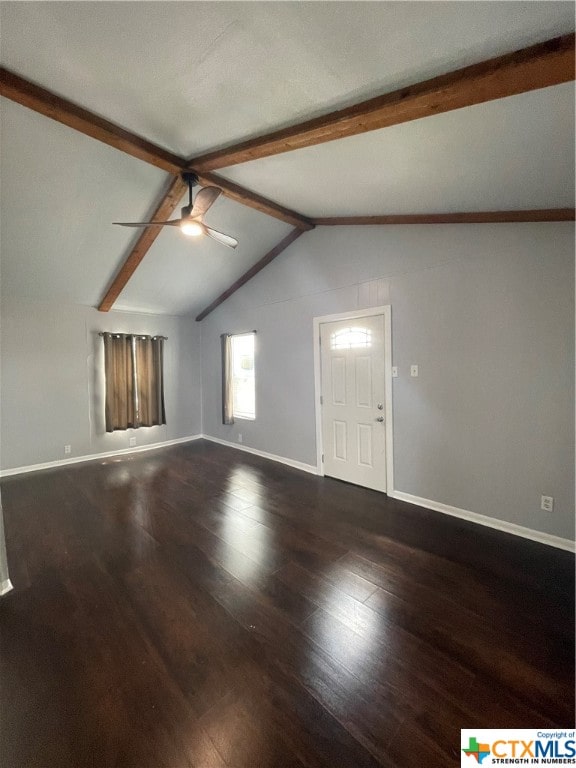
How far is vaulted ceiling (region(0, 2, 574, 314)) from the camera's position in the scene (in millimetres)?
1224

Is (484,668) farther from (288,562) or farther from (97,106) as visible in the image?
(97,106)

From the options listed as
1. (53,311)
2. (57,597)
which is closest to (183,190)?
(53,311)

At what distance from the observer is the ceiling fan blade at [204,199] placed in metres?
2.24

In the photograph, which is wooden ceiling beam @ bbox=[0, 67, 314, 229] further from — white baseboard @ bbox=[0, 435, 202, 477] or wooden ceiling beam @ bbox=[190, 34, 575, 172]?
white baseboard @ bbox=[0, 435, 202, 477]

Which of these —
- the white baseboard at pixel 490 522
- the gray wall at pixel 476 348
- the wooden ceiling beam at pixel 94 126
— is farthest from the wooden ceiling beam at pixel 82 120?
the white baseboard at pixel 490 522

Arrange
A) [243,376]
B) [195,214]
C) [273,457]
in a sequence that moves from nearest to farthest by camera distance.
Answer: [195,214] < [273,457] < [243,376]

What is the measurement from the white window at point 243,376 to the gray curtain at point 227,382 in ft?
0.32

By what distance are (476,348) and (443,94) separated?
1855 millimetres

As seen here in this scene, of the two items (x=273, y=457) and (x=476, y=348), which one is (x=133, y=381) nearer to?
(x=273, y=457)

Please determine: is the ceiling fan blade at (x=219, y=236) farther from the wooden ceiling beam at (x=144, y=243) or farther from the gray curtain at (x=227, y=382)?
the gray curtain at (x=227, y=382)

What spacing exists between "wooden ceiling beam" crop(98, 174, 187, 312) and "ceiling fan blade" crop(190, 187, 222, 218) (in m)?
0.52

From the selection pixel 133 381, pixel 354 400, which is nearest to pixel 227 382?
pixel 133 381

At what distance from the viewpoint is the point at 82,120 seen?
2.02 meters

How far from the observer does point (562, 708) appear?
123 cm
